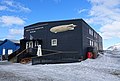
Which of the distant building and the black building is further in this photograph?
the distant building

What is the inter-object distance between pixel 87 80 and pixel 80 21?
54.2ft

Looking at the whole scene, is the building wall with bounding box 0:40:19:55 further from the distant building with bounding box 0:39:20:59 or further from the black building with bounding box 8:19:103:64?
the black building with bounding box 8:19:103:64

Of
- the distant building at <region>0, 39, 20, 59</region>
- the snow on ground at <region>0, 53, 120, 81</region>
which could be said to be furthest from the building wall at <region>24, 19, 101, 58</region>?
the distant building at <region>0, 39, 20, 59</region>

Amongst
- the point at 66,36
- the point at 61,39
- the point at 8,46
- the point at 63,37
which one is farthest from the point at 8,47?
the point at 66,36

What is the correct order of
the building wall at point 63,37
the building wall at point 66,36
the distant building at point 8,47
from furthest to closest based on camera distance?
the distant building at point 8,47
the building wall at point 63,37
the building wall at point 66,36

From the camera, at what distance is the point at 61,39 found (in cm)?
3033

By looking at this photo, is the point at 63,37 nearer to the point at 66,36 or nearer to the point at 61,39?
the point at 61,39

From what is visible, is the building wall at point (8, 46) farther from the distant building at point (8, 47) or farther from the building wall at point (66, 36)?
the building wall at point (66, 36)

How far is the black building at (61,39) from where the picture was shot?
28516 millimetres

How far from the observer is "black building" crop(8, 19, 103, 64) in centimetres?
2852

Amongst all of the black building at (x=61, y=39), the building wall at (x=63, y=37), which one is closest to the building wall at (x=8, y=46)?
the black building at (x=61, y=39)

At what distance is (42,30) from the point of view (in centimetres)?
3300

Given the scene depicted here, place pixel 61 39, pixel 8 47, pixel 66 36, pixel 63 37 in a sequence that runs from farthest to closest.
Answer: pixel 8 47 < pixel 61 39 < pixel 63 37 < pixel 66 36

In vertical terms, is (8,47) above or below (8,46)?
below
